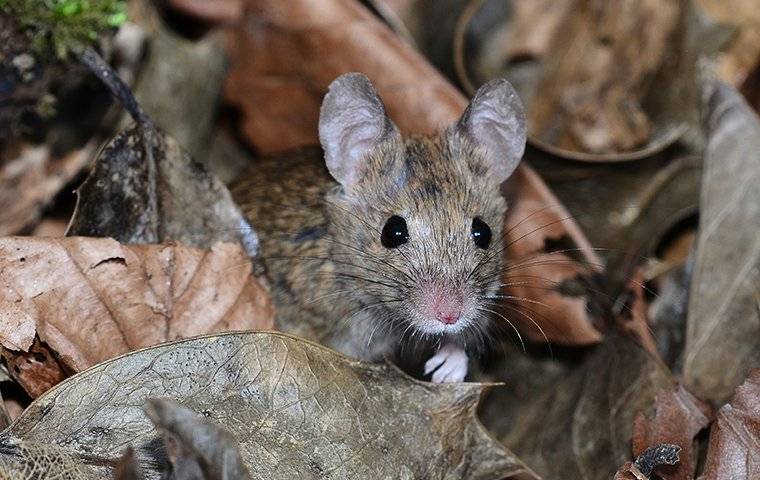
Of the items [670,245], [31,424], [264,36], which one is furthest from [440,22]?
[31,424]

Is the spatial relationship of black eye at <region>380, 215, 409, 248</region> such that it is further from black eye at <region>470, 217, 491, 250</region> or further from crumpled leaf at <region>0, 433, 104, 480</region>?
crumpled leaf at <region>0, 433, 104, 480</region>

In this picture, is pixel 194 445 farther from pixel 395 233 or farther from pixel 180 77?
pixel 180 77

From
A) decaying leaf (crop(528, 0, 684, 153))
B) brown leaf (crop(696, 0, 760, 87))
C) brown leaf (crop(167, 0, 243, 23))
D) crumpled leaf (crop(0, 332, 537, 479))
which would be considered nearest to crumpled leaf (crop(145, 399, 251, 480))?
crumpled leaf (crop(0, 332, 537, 479))

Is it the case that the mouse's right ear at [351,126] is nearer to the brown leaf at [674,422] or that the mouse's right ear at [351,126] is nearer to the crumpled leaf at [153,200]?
the crumpled leaf at [153,200]

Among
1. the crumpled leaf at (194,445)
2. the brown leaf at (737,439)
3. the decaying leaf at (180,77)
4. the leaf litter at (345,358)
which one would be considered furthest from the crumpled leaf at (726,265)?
the decaying leaf at (180,77)

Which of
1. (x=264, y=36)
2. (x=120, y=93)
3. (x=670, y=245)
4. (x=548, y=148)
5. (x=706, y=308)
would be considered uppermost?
(x=120, y=93)


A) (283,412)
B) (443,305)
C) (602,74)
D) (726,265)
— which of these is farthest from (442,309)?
(602,74)

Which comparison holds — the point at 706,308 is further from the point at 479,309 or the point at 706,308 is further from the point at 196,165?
the point at 196,165
